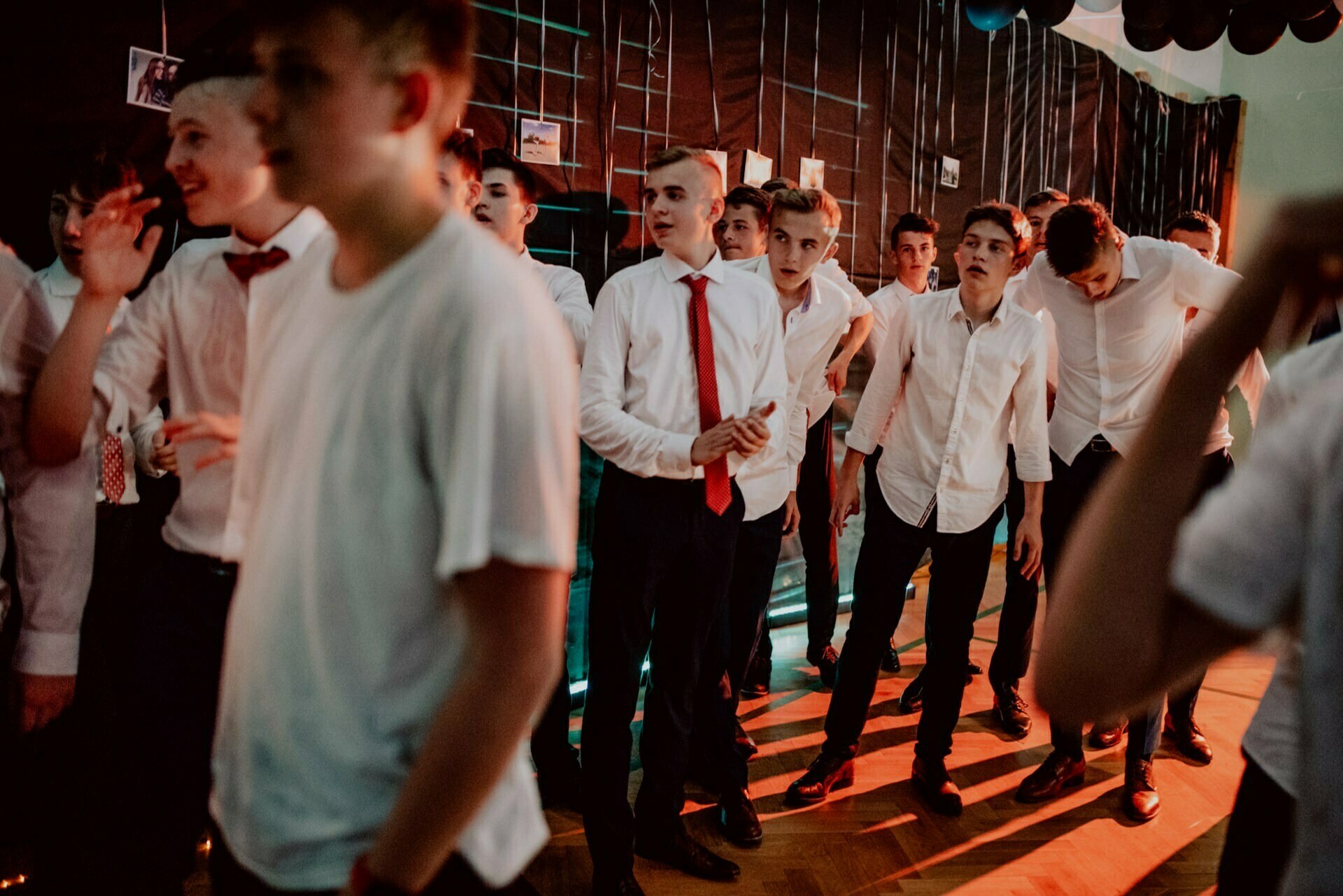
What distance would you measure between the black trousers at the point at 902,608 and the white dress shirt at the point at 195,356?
1.90 metres

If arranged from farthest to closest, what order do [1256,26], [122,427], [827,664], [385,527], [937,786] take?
[1256,26] → [827,664] → [937,786] → [122,427] → [385,527]

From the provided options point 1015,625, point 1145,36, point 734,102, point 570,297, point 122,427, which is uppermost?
point 1145,36

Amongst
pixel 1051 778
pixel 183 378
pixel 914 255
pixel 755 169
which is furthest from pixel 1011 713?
pixel 183 378

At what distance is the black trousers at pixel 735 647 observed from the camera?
8.57 ft

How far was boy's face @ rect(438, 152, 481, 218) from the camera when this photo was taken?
2203 millimetres

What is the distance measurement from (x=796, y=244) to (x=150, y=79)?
189 centimetres

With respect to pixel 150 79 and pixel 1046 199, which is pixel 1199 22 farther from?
pixel 150 79

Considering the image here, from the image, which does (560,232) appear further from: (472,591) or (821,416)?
(472,591)

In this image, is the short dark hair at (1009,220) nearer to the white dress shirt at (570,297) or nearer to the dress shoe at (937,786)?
the white dress shirt at (570,297)

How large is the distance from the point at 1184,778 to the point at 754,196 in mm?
2442

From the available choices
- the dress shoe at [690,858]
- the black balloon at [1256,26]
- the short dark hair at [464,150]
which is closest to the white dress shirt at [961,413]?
the dress shoe at [690,858]

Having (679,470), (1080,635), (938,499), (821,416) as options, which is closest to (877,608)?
(938,499)

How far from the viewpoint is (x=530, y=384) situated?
2.33ft

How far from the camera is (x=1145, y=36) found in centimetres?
471
